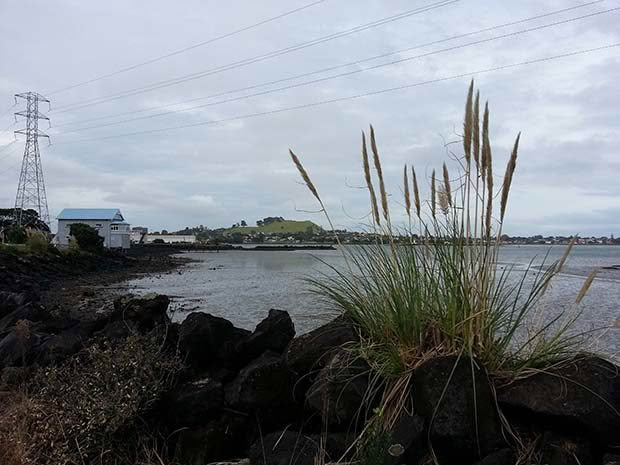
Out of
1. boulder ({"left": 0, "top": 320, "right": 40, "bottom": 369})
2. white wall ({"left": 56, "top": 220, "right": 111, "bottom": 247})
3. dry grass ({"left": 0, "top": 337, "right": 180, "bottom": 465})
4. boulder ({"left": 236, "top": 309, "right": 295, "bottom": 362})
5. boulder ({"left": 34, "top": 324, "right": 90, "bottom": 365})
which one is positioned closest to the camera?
dry grass ({"left": 0, "top": 337, "right": 180, "bottom": 465})

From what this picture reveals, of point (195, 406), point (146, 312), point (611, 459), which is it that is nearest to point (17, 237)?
point (146, 312)

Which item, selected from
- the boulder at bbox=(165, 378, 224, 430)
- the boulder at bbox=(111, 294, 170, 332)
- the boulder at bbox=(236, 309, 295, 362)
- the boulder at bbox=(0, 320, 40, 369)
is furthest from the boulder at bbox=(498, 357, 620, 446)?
the boulder at bbox=(0, 320, 40, 369)

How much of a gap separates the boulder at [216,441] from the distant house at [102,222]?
7829cm

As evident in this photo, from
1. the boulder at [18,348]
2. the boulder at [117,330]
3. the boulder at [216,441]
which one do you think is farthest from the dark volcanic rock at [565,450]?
the boulder at [18,348]

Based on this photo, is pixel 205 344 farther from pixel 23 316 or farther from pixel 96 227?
pixel 96 227

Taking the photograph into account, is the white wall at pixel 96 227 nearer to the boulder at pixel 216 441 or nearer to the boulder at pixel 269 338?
the boulder at pixel 269 338

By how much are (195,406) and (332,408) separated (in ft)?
3.69

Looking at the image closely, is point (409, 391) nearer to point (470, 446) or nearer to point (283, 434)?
point (470, 446)

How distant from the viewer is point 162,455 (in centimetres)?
382

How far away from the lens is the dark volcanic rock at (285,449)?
323cm

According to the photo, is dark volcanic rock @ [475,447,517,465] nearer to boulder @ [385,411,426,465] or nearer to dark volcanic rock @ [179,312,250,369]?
boulder @ [385,411,426,465]

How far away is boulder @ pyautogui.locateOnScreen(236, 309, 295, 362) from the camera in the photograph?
4691mm

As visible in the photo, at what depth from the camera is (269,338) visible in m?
4.80

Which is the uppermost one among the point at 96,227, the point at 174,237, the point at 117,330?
the point at 96,227
